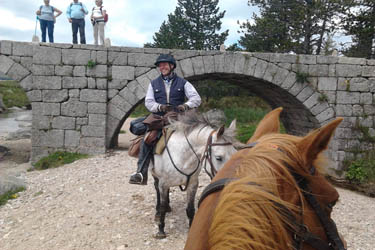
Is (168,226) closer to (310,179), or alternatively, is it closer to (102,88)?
(310,179)

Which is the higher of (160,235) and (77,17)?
(77,17)

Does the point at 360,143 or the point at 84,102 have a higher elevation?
the point at 84,102

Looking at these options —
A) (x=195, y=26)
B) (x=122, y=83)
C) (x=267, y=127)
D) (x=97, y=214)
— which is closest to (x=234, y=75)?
(x=122, y=83)

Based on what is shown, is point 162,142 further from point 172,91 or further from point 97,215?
point 97,215

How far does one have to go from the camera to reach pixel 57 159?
750 centimetres

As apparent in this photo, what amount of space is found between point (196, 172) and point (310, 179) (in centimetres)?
281

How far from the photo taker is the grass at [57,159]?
7.36 metres

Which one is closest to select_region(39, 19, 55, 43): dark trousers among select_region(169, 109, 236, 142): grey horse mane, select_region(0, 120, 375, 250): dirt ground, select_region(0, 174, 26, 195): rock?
select_region(0, 120, 375, 250): dirt ground

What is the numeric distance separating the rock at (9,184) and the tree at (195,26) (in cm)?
1433

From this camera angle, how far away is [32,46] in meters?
7.54

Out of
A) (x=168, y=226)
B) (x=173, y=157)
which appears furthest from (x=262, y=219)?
(x=168, y=226)

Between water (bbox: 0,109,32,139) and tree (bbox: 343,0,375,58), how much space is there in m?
13.9

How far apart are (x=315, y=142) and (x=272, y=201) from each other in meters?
0.27

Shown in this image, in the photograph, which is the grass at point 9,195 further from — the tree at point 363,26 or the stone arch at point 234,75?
the tree at point 363,26
